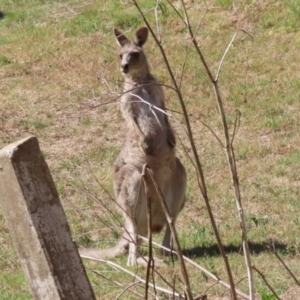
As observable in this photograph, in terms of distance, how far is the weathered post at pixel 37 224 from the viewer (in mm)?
2721

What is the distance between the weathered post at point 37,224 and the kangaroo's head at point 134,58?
573 centimetres

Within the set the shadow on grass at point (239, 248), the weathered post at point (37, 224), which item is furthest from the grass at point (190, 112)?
the weathered post at point (37, 224)

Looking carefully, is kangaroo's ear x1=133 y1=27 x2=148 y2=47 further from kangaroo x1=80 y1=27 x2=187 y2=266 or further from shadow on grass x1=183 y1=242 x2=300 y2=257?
shadow on grass x1=183 y1=242 x2=300 y2=257

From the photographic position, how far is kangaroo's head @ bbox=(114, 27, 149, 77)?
8.47m

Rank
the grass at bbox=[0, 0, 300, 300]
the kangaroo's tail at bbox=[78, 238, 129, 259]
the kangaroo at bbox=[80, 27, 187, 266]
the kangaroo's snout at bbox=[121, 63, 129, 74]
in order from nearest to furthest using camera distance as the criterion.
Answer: the kangaroo's tail at bbox=[78, 238, 129, 259]
the grass at bbox=[0, 0, 300, 300]
the kangaroo at bbox=[80, 27, 187, 266]
the kangaroo's snout at bbox=[121, 63, 129, 74]

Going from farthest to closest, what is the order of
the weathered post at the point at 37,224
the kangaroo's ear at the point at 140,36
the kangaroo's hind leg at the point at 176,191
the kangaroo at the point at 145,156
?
the kangaroo's ear at the point at 140,36 < the kangaroo's hind leg at the point at 176,191 < the kangaroo at the point at 145,156 < the weathered post at the point at 37,224

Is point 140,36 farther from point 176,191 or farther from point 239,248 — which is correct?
point 239,248

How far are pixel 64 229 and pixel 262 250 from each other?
4825 millimetres

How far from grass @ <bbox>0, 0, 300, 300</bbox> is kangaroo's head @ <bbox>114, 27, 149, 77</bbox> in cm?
64

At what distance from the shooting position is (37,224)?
8.97 ft

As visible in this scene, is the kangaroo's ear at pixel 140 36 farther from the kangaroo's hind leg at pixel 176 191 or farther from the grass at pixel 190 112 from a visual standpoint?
the kangaroo's hind leg at pixel 176 191

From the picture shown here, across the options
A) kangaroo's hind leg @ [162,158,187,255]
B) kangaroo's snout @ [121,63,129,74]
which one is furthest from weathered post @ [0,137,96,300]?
kangaroo's snout @ [121,63,129,74]

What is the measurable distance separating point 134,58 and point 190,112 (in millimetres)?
3700

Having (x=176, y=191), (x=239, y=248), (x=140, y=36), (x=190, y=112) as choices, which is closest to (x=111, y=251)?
(x=176, y=191)
